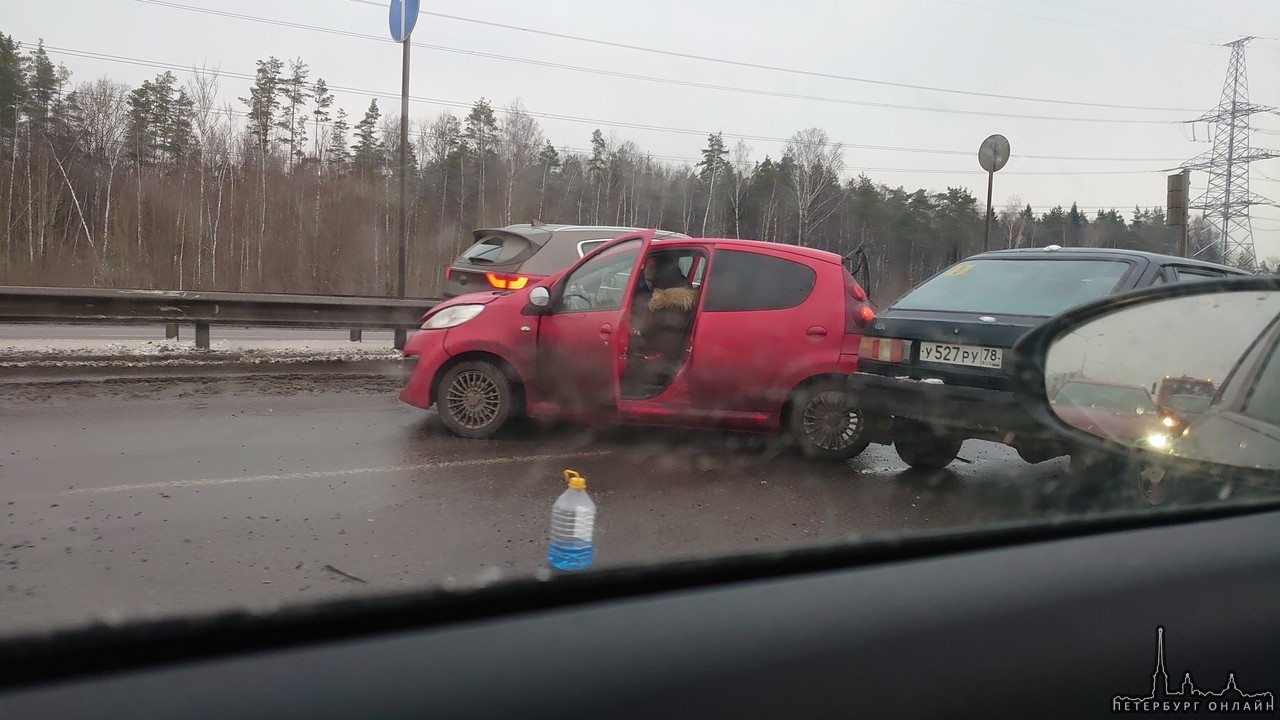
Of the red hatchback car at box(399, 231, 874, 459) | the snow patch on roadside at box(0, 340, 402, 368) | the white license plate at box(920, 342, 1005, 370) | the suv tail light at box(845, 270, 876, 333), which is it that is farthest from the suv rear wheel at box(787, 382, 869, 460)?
the snow patch on roadside at box(0, 340, 402, 368)

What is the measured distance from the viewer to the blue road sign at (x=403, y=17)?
14305mm

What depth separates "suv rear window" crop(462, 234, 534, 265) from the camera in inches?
401

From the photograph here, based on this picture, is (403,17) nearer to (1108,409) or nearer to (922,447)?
(922,447)

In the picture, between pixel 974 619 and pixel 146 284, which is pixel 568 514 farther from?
pixel 146 284

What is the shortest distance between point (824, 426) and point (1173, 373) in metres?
4.02

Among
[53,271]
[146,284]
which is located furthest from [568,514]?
[146,284]

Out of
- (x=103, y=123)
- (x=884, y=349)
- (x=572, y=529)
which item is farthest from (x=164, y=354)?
(x=103, y=123)

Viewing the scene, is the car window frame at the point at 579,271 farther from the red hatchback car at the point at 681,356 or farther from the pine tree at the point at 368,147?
the pine tree at the point at 368,147

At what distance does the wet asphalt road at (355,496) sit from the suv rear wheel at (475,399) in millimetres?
177

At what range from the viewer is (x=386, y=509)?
4.81 metres

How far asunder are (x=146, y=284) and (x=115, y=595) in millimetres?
33260

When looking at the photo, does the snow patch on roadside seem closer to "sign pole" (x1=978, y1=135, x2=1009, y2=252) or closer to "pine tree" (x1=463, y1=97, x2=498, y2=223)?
"sign pole" (x1=978, y1=135, x2=1009, y2=252)

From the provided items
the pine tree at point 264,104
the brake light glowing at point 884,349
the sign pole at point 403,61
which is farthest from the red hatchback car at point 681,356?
the pine tree at point 264,104

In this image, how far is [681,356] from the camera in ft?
23.0
